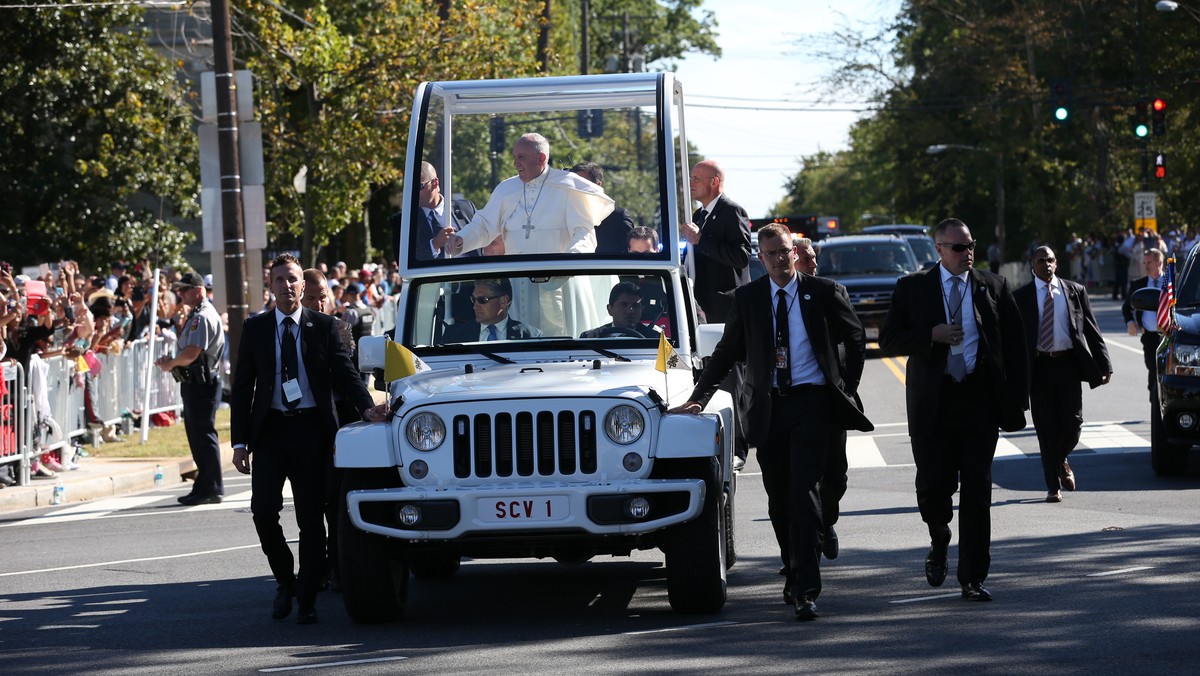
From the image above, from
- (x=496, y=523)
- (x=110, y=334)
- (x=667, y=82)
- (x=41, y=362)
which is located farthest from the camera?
(x=110, y=334)

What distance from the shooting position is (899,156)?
8056 centimetres

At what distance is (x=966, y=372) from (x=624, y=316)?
2.08m

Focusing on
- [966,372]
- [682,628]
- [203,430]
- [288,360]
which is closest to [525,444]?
[682,628]

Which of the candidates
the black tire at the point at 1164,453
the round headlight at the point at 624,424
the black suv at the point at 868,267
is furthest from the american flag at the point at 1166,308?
the black suv at the point at 868,267

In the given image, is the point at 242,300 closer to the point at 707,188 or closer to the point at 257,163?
the point at 257,163

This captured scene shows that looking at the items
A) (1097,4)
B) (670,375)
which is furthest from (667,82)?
(1097,4)

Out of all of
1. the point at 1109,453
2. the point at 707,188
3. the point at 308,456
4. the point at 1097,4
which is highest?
the point at 1097,4

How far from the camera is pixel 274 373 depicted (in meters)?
9.62

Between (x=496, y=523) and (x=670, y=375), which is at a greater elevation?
(x=670, y=375)

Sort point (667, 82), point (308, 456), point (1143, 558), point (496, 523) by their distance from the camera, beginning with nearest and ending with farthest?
point (496, 523)
point (308, 456)
point (1143, 558)
point (667, 82)

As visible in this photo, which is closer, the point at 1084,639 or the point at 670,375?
the point at 1084,639

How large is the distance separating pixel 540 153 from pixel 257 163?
11.0 meters

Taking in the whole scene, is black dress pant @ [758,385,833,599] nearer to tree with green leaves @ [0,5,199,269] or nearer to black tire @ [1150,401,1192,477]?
black tire @ [1150,401,1192,477]

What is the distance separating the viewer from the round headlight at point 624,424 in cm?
891
